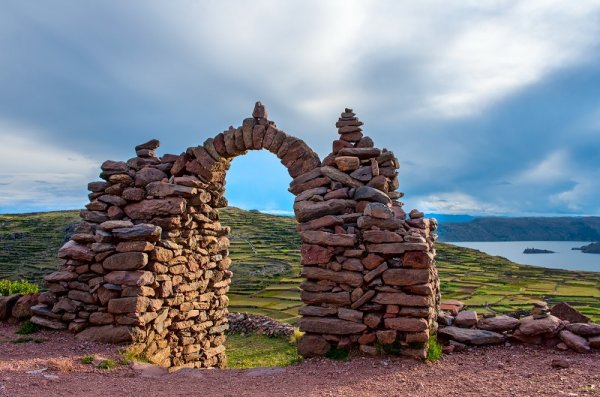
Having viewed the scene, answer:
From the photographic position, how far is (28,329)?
1034 centimetres

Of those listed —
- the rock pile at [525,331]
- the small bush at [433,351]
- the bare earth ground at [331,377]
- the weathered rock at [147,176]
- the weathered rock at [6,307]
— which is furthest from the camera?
the weathered rock at [147,176]

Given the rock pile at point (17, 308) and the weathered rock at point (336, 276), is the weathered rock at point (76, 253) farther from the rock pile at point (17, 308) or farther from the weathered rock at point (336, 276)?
the weathered rock at point (336, 276)

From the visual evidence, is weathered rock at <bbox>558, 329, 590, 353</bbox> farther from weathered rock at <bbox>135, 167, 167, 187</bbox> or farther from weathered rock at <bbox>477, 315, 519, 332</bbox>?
weathered rock at <bbox>135, 167, 167, 187</bbox>

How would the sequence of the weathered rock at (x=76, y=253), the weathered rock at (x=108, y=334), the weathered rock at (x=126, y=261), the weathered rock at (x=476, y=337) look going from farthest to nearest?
the weathered rock at (x=76, y=253)
the weathered rock at (x=126, y=261)
the weathered rock at (x=108, y=334)
the weathered rock at (x=476, y=337)

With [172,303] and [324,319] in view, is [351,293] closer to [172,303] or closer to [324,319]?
[324,319]

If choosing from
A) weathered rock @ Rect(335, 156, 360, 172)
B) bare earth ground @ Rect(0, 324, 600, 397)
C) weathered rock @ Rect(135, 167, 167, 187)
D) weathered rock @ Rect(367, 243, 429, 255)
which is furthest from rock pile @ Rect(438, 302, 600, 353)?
weathered rock @ Rect(135, 167, 167, 187)

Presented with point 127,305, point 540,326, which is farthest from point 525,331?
point 127,305

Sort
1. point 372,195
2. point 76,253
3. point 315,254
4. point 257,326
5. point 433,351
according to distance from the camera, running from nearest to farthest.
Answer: point 433,351 < point 315,254 < point 372,195 < point 76,253 < point 257,326

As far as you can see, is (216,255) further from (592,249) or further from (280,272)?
(592,249)

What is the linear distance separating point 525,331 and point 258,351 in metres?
9.68

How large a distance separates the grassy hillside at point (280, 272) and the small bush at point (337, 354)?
45.9 feet

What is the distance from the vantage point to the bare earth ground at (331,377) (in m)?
6.82

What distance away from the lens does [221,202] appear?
12883 mm

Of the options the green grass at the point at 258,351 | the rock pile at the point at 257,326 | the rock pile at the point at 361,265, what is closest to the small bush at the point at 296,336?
the green grass at the point at 258,351
